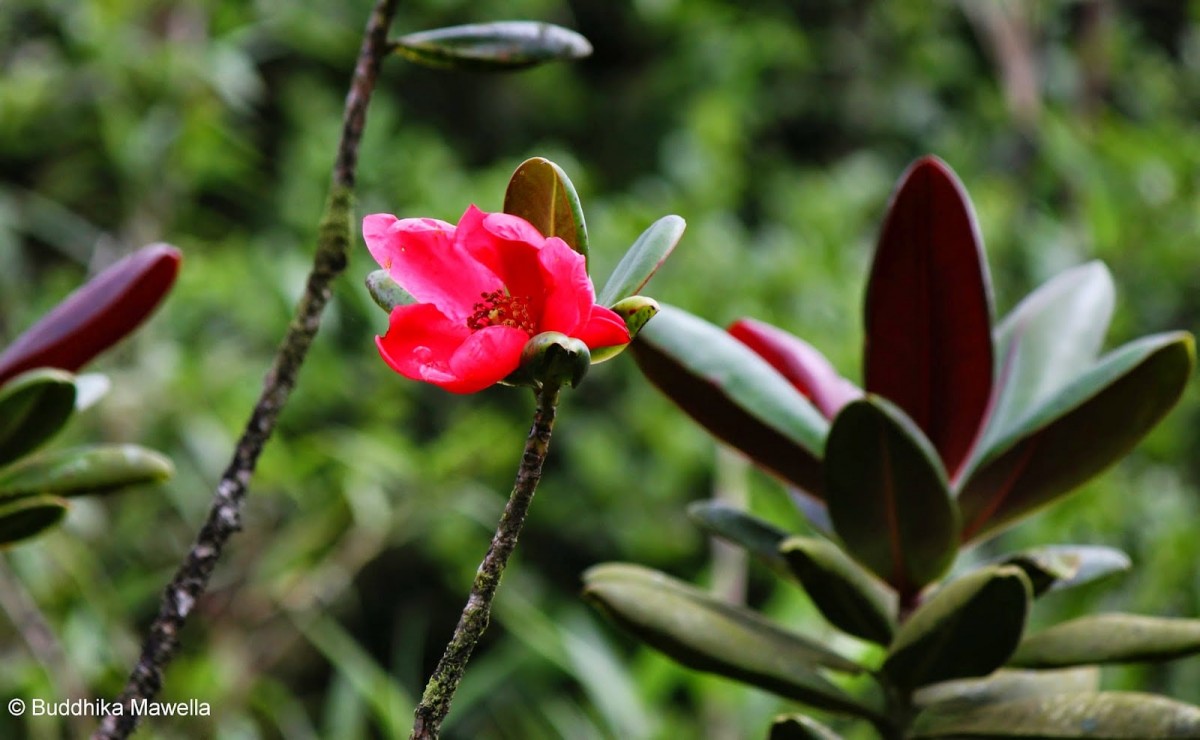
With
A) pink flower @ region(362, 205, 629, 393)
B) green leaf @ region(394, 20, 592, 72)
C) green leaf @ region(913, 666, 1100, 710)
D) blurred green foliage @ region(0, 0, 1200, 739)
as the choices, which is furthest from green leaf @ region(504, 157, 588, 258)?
blurred green foliage @ region(0, 0, 1200, 739)

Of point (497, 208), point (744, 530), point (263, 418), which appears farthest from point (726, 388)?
point (497, 208)

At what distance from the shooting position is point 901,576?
42cm

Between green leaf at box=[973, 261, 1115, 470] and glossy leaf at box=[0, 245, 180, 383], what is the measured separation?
1.07 feet

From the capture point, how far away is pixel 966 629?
369 millimetres

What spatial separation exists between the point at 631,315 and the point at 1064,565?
21cm

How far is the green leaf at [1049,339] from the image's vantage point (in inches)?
18.2

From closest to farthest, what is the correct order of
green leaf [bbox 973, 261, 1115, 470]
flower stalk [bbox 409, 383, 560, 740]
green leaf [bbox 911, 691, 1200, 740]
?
flower stalk [bbox 409, 383, 560, 740], green leaf [bbox 911, 691, 1200, 740], green leaf [bbox 973, 261, 1115, 470]

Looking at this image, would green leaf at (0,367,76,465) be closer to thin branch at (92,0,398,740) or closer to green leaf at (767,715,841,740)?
thin branch at (92,0,398,740)

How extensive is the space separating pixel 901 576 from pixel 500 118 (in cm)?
197

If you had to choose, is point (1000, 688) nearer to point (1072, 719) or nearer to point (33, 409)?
point (1072, 719)

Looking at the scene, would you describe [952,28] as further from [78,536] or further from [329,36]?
[78,536]

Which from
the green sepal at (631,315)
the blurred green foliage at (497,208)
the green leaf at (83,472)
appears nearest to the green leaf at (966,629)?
the green sepal at (631,315)

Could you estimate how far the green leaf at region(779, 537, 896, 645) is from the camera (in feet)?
1.30

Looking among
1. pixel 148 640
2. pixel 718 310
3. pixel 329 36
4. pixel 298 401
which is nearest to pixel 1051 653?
A: pixel 148 640
